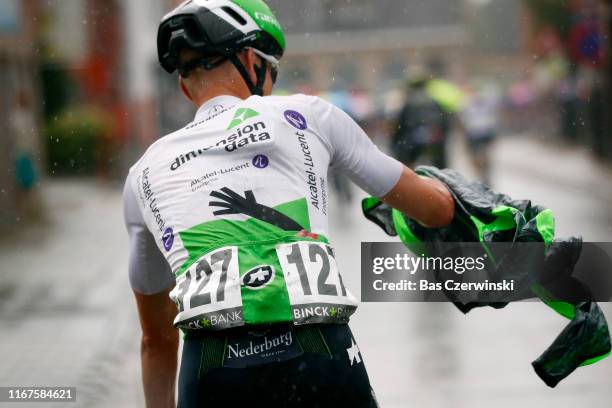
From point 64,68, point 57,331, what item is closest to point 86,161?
point 64,68

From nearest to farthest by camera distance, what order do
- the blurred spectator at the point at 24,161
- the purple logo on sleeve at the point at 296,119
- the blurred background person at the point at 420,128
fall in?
the purple logo on sleeve at the point at 296,119 → the blurred background person at the point at 420,128 → the blurred spectator at the point at 24,161

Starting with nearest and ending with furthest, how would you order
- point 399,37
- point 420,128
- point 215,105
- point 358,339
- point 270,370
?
point 270,370 → point 215,105 → point 358,339 → point 420,128 → point 399,37

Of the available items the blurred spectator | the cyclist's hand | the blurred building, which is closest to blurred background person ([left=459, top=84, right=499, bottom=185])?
the blurred spectator

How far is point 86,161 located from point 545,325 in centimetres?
2039

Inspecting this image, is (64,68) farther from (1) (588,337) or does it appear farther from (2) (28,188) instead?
(1) (588,337)

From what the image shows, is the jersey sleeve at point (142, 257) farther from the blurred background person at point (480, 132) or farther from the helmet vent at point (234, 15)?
the blurred background person at point (480, 132)

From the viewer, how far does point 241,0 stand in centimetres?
276

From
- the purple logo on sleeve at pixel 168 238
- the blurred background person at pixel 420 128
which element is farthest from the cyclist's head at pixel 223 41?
the blurred background person at pixel 420 128

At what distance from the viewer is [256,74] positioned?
2.78 metres

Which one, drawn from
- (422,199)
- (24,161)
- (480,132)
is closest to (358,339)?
(422,199)

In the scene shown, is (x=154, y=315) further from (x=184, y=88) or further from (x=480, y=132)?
(x=480, y=132)

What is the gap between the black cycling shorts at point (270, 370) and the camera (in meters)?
2.29

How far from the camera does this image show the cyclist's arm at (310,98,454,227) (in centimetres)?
262

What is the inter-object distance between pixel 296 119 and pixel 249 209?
282 millimetres
